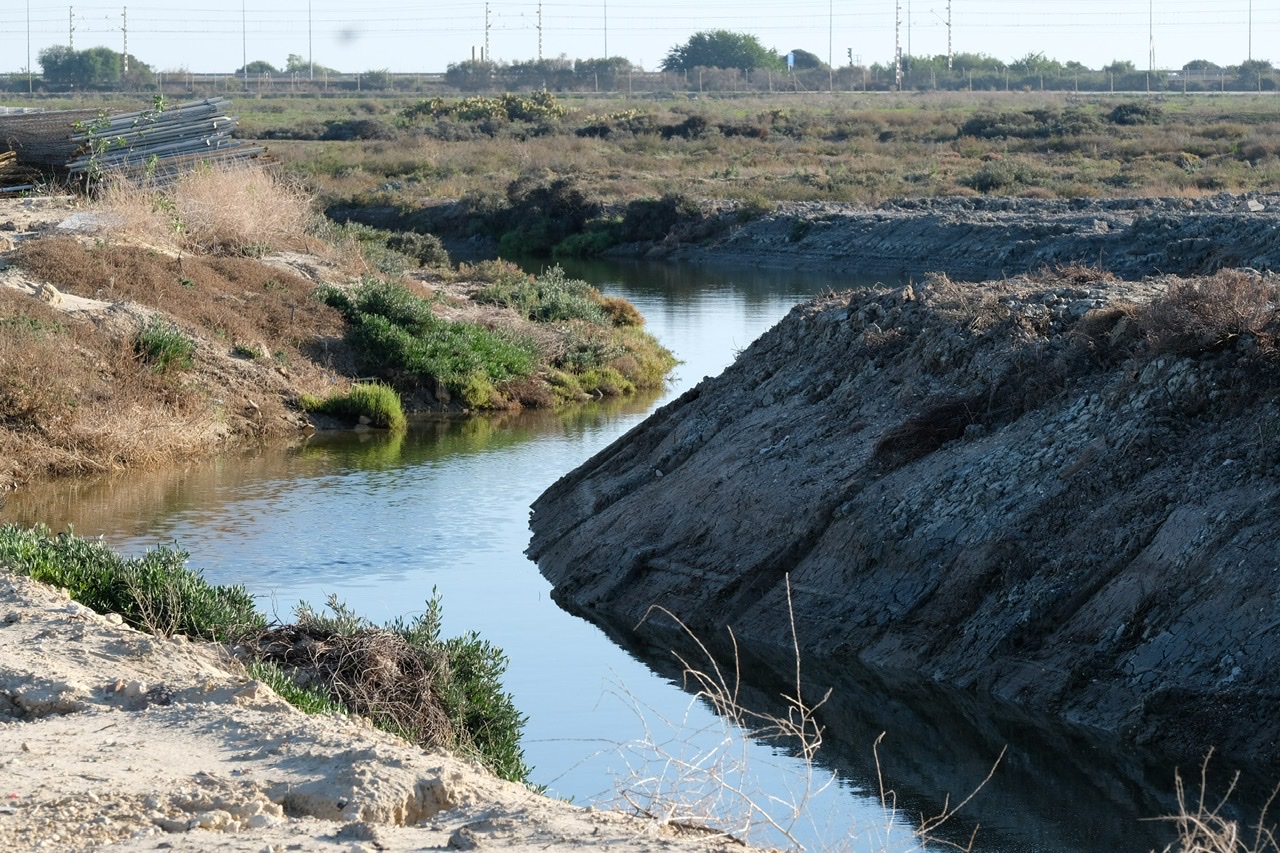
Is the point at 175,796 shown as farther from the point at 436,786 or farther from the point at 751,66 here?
the point at 751,66

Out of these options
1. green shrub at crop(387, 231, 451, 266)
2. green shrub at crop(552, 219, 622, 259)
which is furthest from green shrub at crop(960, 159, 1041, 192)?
green shrub at crop(387, 231, 451, 266)

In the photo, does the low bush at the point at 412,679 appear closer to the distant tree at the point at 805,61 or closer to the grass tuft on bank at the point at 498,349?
the grass tuft on bank at the point at 498,349

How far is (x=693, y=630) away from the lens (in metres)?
13.3

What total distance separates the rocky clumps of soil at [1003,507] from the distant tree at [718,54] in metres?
144

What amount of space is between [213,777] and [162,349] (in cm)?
1554

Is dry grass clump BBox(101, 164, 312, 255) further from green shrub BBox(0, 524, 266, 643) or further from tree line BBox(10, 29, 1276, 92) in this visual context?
tree line BBox(10, 29, 1276, 92)

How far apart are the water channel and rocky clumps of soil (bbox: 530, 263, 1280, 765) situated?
356mm

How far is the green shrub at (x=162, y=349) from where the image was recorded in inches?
865

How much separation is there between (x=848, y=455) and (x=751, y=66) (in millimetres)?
148041

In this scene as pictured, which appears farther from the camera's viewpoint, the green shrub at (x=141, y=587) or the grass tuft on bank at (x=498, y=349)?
the grass tuft on bank at (x=498, y=349)

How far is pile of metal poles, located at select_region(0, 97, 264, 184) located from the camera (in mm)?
32125

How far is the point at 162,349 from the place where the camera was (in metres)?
22.1

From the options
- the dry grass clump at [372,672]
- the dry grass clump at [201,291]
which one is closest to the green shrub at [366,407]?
the dry grass clump at [201,291]

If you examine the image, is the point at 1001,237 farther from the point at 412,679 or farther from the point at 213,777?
the point at 213,777
